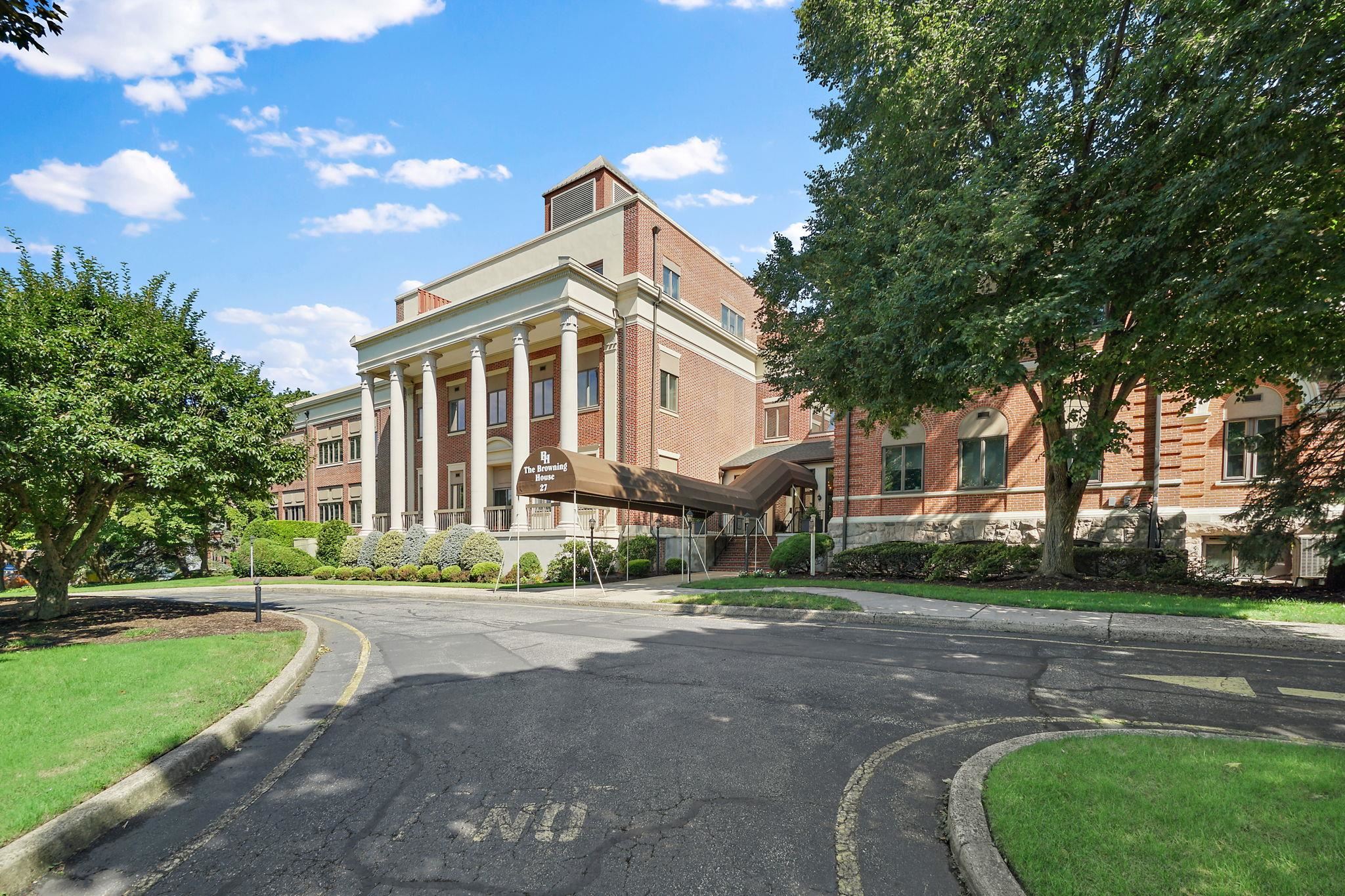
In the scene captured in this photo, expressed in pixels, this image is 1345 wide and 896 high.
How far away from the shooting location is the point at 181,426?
11367mm

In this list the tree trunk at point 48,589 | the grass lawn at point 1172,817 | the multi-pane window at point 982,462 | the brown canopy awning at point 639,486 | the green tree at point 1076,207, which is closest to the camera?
the grass lawn at point 1172,817

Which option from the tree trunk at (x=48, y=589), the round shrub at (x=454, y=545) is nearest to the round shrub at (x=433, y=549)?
the round shrub at (x=454, y=545)

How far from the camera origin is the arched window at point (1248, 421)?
55.9 ft

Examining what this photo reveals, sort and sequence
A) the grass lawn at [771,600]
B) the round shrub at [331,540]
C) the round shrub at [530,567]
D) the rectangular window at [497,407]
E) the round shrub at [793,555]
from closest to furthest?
the grass lawn at [771,600] → the round shrub at [793,555] → the round shrub at [530,567] → the rectangular window at [497,407] → the round shrub at [331,540]

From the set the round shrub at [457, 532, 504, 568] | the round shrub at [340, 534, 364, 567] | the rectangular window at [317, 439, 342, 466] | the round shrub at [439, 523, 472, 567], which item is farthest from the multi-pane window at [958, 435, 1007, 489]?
the rectangular window at [317, 439, 342, 466]

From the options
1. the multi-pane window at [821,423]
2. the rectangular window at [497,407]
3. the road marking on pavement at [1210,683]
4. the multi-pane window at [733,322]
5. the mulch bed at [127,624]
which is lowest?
the mulch bed at [127,624]

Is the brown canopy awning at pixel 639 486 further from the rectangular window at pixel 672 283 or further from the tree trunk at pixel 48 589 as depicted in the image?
the tree trunk at pixel 48 589

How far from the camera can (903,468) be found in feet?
73.6

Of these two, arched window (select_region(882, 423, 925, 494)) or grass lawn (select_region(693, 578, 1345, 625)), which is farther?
arched window (select_region(882, 423, 925, 494))

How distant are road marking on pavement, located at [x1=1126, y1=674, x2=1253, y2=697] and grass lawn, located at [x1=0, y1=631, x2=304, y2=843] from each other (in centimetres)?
931

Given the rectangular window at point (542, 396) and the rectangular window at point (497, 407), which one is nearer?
the rectangular window at point (542, 396)

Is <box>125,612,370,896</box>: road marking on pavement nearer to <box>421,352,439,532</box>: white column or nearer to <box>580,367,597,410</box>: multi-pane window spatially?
<box>580,367,597,410</box>: multi-pane window

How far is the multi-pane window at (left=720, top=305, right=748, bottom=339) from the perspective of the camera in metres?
32.8

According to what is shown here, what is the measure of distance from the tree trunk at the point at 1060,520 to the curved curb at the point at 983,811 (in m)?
11.8
